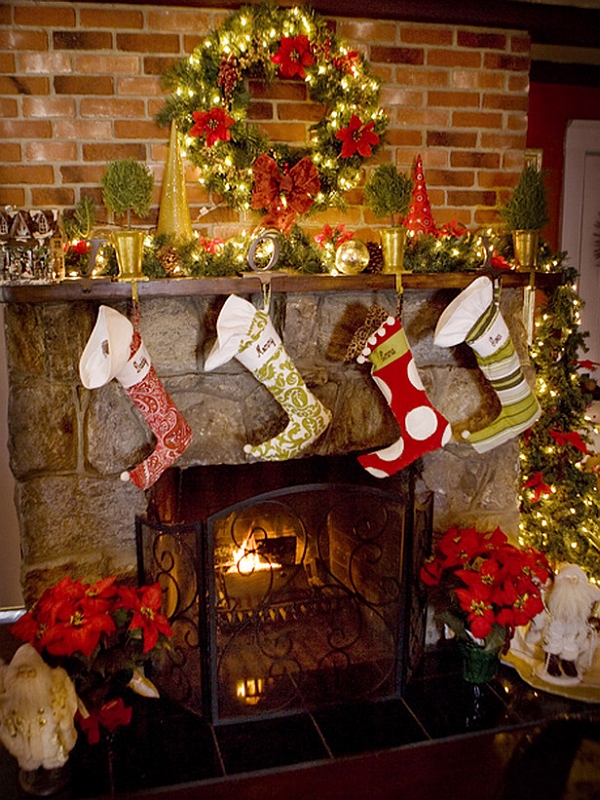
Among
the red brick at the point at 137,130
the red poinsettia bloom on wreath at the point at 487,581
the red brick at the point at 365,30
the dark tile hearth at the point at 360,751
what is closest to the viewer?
the dark tile hearth at the point at 360,751

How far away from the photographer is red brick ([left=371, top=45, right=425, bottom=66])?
235 centimetres

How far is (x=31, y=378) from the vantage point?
1940 mm

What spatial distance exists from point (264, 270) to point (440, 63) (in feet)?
3.50

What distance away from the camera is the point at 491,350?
6.77 ft

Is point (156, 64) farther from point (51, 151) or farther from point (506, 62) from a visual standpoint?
point (506, 62)

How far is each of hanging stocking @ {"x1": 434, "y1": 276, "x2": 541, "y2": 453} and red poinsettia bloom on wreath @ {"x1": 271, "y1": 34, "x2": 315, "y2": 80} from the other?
88 centimetres

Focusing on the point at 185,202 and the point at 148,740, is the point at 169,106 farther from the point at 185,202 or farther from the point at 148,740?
the point at 148,740

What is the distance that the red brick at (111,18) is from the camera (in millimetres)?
2133

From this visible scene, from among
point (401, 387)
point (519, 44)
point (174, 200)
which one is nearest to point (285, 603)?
point (401, 387)

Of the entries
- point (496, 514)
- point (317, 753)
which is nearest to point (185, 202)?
point (496, 514)

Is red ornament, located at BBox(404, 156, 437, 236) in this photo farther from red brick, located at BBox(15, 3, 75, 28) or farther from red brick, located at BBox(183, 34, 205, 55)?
red brick, located at BBox(15, 3, 75, 28)

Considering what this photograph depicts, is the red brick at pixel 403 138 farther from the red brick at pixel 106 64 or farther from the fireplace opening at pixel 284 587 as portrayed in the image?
the fireplace opening at pixel 284 587

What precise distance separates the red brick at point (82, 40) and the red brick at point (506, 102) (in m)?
1.28

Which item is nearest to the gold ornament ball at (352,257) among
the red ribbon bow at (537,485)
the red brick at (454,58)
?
the red brick at (454,58)
